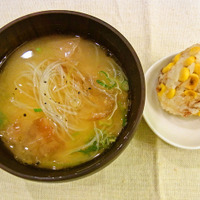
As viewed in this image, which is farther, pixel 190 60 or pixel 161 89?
pixel 161 89

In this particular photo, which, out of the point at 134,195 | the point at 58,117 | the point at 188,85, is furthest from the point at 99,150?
the point at 188,85

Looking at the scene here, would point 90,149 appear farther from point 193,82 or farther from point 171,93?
point 193,82

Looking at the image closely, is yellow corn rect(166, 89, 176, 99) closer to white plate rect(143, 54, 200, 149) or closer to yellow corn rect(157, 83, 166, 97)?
yellow corn rect(157, 83, 166, 97)

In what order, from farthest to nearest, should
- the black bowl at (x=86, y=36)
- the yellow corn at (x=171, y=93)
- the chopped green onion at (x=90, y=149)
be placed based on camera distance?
1. the yellow corn at (x=171, y=93)
2. the chopped green onion at (x=90, y=149)
3. the black bowl at (x=86, y=36)

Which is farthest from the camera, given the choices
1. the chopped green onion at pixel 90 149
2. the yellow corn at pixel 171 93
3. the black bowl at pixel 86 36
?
the yellow corn at pixel 171 93

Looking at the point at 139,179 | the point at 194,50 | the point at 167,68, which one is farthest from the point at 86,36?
the point at 139,179

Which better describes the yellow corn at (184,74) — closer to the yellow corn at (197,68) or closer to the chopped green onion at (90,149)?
the yellow corn at (197,68)

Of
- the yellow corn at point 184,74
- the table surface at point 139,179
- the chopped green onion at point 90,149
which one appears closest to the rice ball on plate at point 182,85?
the yellow corn at point 184,74

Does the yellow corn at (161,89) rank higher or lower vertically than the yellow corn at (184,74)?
lower
